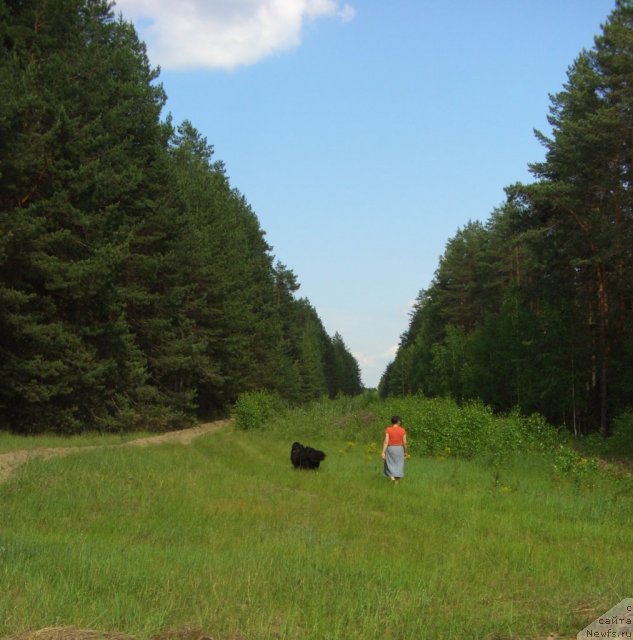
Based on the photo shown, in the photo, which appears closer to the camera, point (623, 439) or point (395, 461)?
point (395, 461)

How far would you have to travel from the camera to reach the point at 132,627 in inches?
182

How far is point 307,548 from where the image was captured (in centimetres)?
812

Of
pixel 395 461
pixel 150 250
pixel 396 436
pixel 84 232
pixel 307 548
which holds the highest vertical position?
pixel 150 250

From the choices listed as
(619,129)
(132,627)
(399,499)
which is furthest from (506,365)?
(132,627)

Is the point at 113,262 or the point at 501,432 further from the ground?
the point at 113,262

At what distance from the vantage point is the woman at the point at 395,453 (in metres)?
15.1

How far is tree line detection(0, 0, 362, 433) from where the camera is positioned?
20312 mm

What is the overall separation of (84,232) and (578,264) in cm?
2054

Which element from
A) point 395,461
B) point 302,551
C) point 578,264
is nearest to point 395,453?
point 395,461

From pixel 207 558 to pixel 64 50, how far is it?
23543 mm

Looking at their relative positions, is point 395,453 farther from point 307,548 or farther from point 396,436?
point 307,548

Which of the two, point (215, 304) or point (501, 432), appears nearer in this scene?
point (501, 432)

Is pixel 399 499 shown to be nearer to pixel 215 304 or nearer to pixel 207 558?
pixel 207 558

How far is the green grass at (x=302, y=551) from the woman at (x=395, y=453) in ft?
1.57
